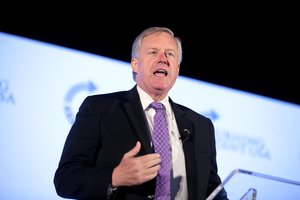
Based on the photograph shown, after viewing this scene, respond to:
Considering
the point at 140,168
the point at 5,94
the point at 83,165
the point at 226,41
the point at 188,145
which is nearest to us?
the point at 140,168

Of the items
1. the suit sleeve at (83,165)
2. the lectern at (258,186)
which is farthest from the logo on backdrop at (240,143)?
the lectern at (258,186)

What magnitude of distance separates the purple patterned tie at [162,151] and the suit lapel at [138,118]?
58 mm

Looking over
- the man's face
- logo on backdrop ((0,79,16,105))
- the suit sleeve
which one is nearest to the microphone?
the man's face

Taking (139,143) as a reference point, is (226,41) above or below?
above

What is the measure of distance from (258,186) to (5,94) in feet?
6.48

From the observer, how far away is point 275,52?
4633mm

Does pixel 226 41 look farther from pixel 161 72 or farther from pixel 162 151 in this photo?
pixel 162 151

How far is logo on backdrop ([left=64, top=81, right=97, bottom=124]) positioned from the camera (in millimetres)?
3029

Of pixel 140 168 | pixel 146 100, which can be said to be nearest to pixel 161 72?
pixel 146 100

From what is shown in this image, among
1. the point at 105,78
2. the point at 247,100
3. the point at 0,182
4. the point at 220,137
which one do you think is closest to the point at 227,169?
the point at 220,137

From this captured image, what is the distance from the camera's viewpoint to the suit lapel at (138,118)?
Result: 1.95 m

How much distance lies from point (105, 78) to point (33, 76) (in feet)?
1.76

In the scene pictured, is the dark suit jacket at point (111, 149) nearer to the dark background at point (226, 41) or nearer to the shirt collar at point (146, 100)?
the shirt collar at point (146, 100)

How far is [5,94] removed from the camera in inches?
112
